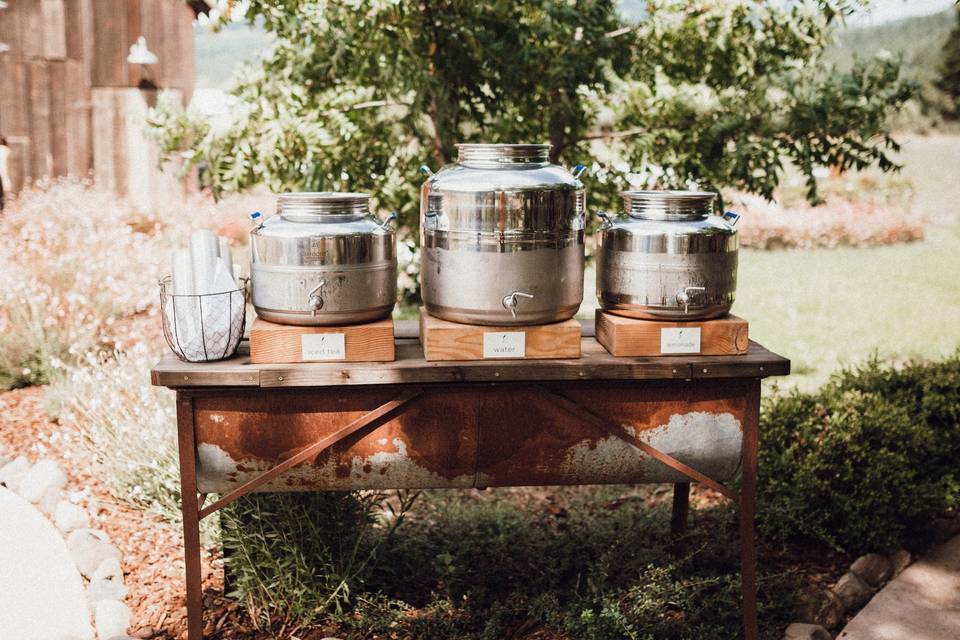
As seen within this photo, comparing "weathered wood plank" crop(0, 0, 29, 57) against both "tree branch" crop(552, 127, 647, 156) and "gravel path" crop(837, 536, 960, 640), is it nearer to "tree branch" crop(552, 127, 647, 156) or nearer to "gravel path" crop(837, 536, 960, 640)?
"tree branch" crop(552, 127, 647, 156)

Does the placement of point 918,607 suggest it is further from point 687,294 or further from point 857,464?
point 687,294

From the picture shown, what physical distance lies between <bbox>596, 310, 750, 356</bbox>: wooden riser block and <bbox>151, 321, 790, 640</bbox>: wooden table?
0.04 metres

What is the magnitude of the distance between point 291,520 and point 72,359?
2.85 m

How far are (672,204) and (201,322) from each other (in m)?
1.40

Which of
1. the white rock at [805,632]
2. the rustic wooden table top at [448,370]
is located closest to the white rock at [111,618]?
the rustic wooden table top at [448,370]

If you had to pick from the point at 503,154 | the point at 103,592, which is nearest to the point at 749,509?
the point at 503,154

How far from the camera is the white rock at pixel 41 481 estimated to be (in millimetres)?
3902

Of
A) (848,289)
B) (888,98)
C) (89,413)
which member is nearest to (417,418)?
(89,413)

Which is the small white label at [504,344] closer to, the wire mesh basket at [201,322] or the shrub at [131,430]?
the wire mesh basket at [201,322]

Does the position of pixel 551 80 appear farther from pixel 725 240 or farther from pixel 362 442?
pixel 362 442

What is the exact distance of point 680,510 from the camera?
3.43 meters

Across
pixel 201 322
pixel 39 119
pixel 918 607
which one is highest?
pixel 39 119

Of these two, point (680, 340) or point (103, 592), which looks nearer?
point (680, 340)

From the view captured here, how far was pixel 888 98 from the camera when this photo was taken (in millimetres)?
3920
